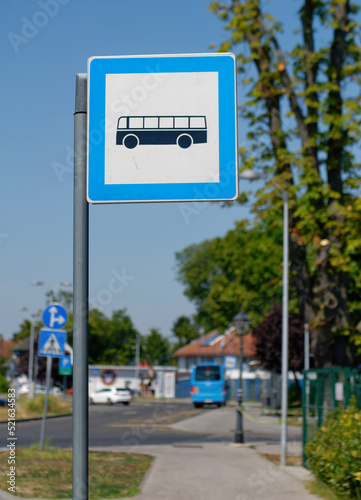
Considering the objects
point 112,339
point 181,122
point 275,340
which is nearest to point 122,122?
point 181,122

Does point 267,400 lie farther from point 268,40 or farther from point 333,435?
point 333,435

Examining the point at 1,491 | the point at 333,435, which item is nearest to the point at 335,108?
the point at 333,435

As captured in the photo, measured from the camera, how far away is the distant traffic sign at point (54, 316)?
15773 millimetres

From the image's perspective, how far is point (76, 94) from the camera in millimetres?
3906

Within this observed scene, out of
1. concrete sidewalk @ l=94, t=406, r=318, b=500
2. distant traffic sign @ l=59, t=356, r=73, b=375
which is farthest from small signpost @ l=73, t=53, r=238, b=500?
distant traffic sign @ l=59, t=356, r=73, b=375

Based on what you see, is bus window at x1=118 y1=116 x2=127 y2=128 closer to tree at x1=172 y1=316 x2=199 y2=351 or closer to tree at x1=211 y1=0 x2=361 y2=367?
tree at x1=211 y1=0 x2=361 y2=367

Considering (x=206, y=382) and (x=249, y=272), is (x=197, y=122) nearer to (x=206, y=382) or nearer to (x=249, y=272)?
(x=249, y=272)

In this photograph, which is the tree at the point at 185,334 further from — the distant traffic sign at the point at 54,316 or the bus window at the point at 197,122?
the bus window at the point at 197,122

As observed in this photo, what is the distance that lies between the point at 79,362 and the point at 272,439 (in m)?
21.4

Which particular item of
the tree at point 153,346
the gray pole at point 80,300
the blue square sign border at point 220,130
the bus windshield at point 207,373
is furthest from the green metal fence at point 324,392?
the tree at point 153,346

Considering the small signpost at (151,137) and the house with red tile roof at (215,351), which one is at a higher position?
the small signpost at (151,137)

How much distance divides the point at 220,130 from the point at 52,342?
12950mm

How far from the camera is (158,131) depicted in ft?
12.2

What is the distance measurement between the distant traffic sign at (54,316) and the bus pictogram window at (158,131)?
12.4 metres
